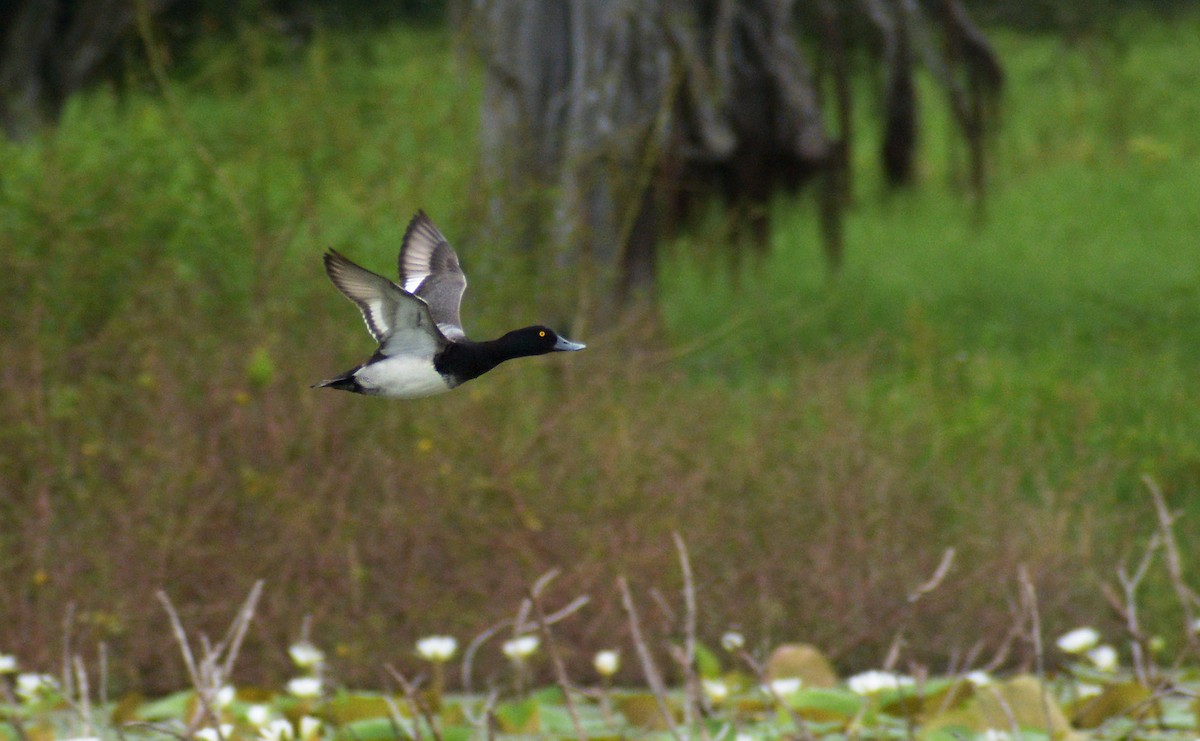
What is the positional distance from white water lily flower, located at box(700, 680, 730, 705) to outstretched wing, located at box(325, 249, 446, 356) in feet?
6.49

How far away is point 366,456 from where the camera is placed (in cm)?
532

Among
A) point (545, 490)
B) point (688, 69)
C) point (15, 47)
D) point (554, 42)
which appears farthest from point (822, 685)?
point (15, 47)

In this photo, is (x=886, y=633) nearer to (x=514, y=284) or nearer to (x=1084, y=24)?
(x=514, y=284)

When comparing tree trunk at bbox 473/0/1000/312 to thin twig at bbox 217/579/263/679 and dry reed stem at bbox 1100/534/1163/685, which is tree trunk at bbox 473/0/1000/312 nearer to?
dry reed stem at bbox 1100/534/1163/685

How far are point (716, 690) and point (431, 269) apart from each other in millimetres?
1567

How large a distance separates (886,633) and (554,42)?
393 centimetres

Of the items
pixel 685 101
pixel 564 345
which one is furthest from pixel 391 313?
pixel 685 101

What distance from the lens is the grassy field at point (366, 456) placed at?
517cm

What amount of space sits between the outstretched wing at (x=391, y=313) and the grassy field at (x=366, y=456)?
2.68 m

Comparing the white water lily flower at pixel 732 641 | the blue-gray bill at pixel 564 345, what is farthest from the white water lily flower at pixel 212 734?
the blue-gray bill at pixel 564 345

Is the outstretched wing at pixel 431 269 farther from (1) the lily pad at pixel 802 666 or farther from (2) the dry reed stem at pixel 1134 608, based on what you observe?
(1) the lily pad at pixel 802 666

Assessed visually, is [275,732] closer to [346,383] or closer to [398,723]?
[398,723]

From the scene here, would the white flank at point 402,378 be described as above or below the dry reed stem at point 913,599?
above

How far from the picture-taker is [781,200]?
926 centimetres
